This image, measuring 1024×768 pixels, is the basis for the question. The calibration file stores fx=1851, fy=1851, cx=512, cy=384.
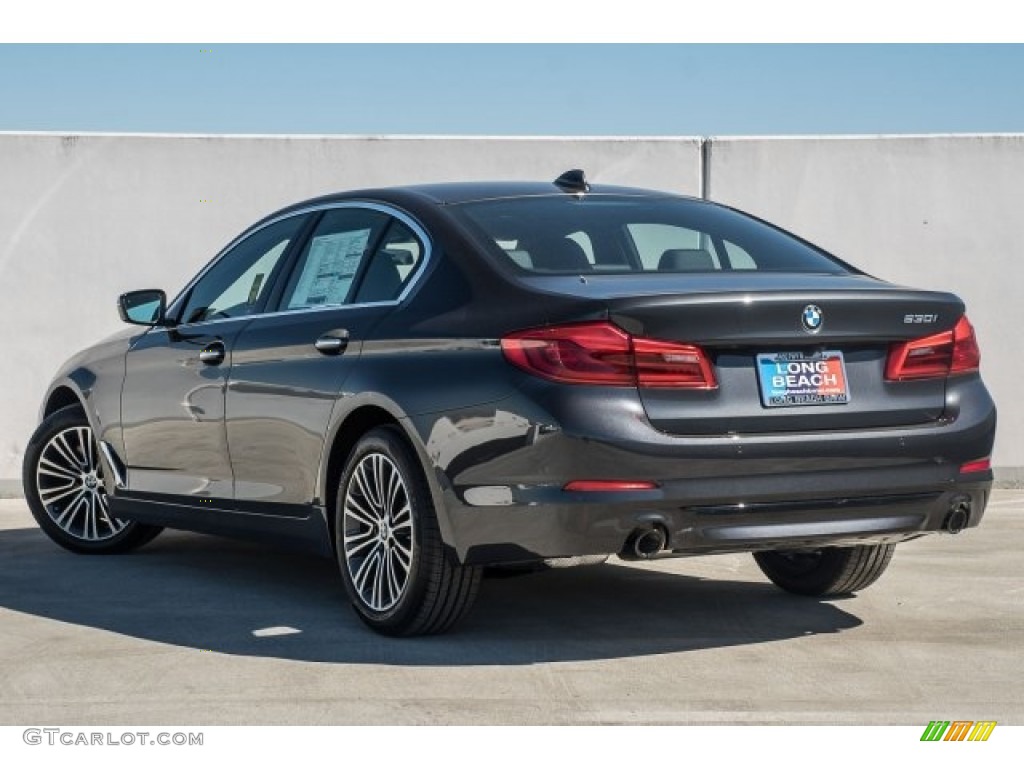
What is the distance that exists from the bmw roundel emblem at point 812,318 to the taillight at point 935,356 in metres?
0.33

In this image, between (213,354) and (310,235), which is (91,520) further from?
(310,235)

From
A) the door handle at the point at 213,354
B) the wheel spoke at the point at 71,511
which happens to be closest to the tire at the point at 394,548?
the door handle at the point at 213,354

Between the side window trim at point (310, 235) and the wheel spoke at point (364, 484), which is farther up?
the side window trim at point (310, 235)

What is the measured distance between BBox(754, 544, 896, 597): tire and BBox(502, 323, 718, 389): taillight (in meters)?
1.66

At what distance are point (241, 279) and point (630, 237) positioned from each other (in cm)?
198

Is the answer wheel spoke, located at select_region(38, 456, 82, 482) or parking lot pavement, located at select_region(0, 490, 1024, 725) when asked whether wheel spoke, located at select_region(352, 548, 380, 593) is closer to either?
parking lot pavement, located at select_region(0, 490, 1024, 725)

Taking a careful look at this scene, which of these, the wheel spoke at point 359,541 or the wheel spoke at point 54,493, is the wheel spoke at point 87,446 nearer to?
the wheel spoke at point 54,493

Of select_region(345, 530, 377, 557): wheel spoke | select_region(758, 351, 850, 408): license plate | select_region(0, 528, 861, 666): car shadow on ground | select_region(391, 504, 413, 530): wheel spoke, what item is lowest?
select_region(0, 528, 861, 666): car shadow on ground

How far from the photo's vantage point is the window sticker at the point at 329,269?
7051 millimetres

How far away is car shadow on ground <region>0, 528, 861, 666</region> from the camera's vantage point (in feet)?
20.9

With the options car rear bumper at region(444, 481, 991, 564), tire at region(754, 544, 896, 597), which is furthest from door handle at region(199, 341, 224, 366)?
tire at region(754, 544, 896, 597)

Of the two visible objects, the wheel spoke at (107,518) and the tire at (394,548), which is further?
the wheel spoke at (107,518)

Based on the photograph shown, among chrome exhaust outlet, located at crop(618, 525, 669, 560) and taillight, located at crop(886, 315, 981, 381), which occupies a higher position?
taillight, located at crop(886, 315, 981, 381)

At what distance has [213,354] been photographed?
7613 mm
